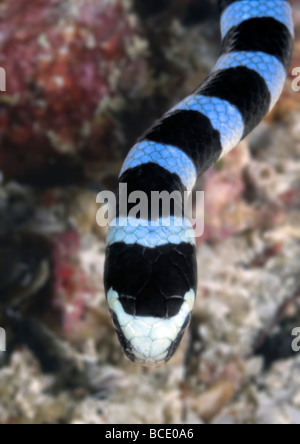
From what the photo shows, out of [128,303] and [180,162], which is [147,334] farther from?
[180,162]

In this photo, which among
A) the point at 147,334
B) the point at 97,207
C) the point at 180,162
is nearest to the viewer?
the point at 147,334

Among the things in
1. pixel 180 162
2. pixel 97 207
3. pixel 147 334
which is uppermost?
pixel 97 207

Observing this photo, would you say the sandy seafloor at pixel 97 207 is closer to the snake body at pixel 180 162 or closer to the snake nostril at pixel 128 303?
the snake body at pixel 180 162

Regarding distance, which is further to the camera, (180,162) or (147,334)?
(180,162)

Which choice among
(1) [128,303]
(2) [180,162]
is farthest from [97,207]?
(1) [128,303]

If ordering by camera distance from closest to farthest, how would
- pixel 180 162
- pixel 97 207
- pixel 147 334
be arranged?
pixel 147 334 → pixel 180 162 → pixel 97 207

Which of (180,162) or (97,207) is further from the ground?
(97,207)

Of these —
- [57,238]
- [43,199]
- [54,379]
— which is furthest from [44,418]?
[43,199]

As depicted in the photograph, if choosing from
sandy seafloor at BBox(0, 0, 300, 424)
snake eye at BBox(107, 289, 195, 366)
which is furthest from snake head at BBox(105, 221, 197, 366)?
sandy seafloor at BBox(0, 0, 300, 424)
